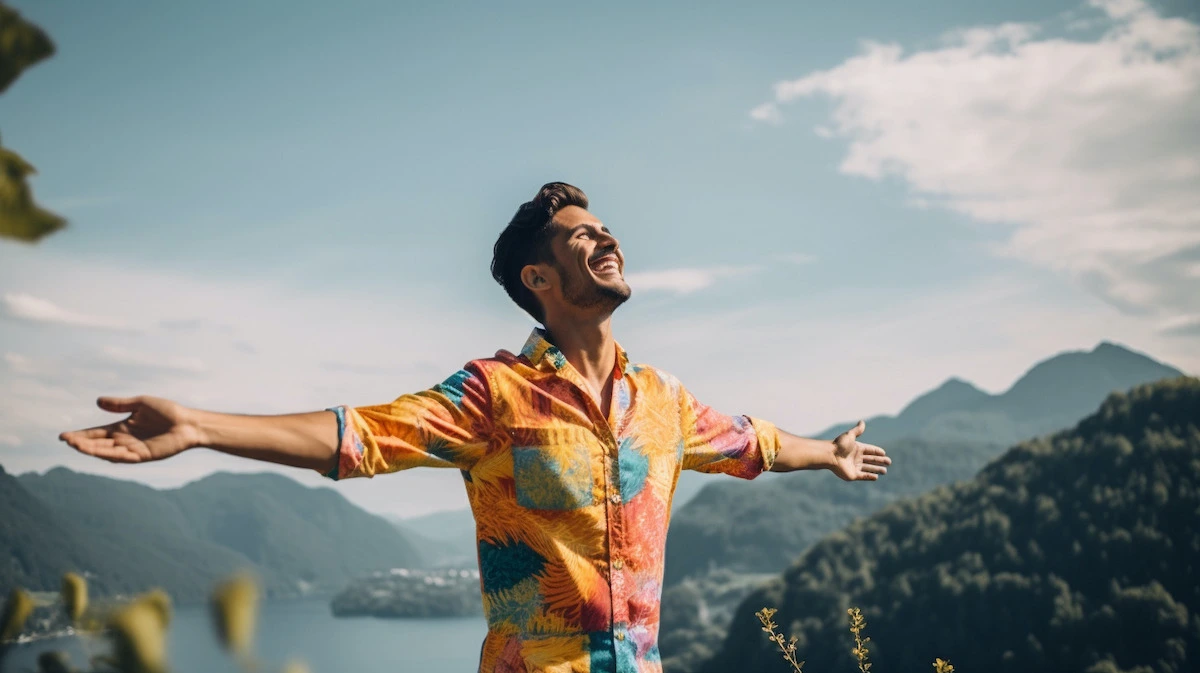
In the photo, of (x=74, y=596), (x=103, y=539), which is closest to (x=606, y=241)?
(x=74, y=596)

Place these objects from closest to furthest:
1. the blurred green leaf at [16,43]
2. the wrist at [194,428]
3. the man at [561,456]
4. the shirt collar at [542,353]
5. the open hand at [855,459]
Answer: the blurred green leaf at [16,43] → the wrist at [194,428] → the man at [561,456] → the shirt collar at [542,353] → the open hand at [855,459]

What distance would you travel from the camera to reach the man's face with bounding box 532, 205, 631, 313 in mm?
3412

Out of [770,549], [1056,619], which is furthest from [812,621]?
[770,549]

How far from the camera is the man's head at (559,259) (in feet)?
11.2

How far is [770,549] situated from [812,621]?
101156 millimetres

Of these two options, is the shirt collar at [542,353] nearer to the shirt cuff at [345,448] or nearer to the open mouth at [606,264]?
the open mouth at [606,264]

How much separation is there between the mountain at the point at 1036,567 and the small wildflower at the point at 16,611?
245ft

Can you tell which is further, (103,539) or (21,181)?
(103,539)

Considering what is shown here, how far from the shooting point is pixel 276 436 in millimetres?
2383

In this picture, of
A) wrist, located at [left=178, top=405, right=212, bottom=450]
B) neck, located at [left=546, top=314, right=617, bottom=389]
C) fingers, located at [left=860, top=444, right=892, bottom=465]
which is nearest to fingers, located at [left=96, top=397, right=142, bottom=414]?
wrist, located at [left=178, top=405, right=212, bottom=450]

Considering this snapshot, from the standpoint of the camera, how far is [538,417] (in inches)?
125

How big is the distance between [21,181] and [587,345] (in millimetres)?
2618

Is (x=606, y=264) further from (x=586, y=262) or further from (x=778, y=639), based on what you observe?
(x=778, y=639)

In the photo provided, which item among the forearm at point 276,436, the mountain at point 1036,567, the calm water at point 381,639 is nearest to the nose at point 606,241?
the forearm at point 276,436
